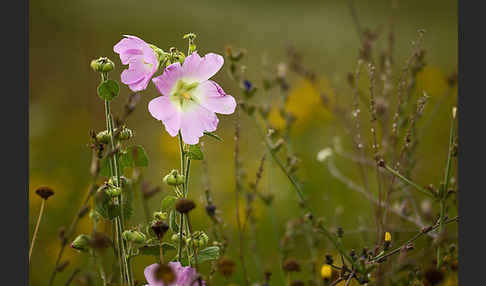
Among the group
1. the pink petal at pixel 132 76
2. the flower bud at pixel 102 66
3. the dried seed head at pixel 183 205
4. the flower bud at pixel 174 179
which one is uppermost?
the pink petal at pixel 132 76

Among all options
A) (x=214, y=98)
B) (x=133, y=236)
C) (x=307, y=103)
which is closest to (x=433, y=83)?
(x=307, y=103)

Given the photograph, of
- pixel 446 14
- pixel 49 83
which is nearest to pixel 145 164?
pixel 49 83

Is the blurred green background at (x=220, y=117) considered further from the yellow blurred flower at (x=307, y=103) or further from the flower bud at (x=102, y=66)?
the flower bud at (x=102, y=66)

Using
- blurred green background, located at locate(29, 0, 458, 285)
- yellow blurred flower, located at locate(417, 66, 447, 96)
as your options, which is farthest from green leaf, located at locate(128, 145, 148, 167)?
yellow blurred flower, located at locate(417, 66, 447, 96)

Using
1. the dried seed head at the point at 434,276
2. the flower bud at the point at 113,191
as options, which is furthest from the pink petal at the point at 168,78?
the dried seed head at the point at 434,276

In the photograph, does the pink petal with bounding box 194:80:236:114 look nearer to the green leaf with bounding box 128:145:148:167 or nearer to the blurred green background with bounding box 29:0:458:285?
the green leaf with bounding box 128:145:148:167

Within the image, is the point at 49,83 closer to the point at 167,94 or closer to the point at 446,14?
the point at 167,94

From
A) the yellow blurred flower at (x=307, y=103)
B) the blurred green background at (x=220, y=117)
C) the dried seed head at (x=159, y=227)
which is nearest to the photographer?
the dried seed head at (x=159, y=227)
